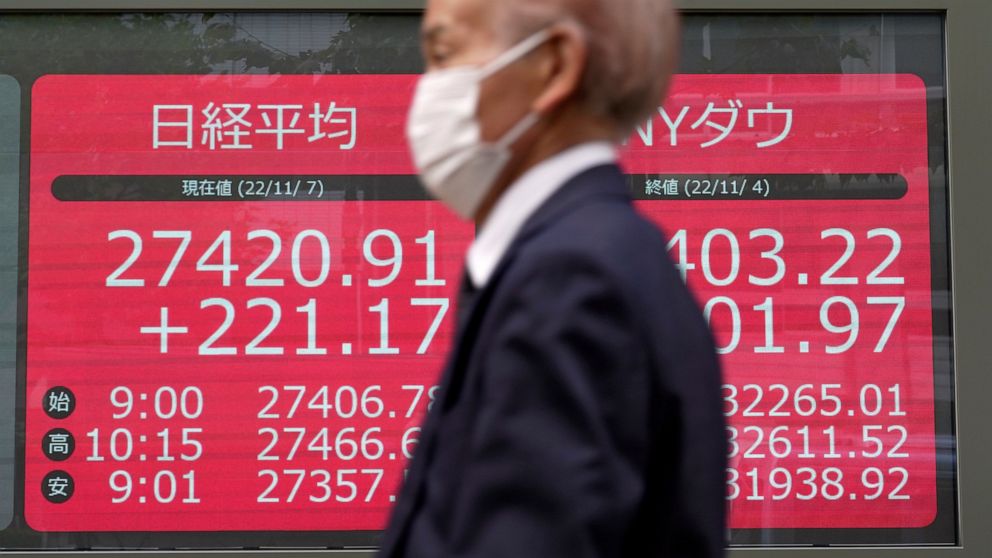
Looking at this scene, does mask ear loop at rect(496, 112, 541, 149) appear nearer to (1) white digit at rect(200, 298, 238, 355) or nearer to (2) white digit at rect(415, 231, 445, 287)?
(2) white digit at rect(415, 231, 445, 287)

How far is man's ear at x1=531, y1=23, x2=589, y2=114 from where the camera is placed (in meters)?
1.28

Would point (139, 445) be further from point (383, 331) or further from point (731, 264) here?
point (731, 264)

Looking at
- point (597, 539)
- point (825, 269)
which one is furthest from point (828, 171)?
point (597, 539)

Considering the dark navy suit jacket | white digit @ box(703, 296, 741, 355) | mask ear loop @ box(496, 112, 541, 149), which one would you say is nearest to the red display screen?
white digit @ box(703, 296, 741, 355)

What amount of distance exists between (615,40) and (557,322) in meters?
0.34

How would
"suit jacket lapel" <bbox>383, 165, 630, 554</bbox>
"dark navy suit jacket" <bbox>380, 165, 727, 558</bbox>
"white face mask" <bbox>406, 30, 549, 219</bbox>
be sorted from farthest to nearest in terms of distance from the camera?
"white face mask" <bbox>406, 30, 549, 219</bbox>, "suit jacket lapel" <bbox>383, 165, 630, 554</bbox>, "dark navy suit jacket" <bbox>380, 165, 727, 558</bbox>

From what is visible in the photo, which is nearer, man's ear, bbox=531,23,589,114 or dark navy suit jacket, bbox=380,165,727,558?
dark navy suit jacket, bbox=380,165,727,558

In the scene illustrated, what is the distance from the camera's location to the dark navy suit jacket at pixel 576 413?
1084 mm

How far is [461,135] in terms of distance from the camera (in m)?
1.38

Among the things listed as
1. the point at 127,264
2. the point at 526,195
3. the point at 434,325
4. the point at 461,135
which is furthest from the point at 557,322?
the point at 127,264

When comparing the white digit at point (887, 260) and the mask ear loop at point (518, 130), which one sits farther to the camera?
the white digit at point (887, 260)

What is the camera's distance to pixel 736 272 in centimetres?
393

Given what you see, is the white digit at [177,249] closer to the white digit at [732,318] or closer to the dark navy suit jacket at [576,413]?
the white digit at [732,318]

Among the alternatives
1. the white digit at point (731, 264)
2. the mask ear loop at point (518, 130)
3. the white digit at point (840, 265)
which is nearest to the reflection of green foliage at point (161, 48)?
the white digit at point (731, 264)
